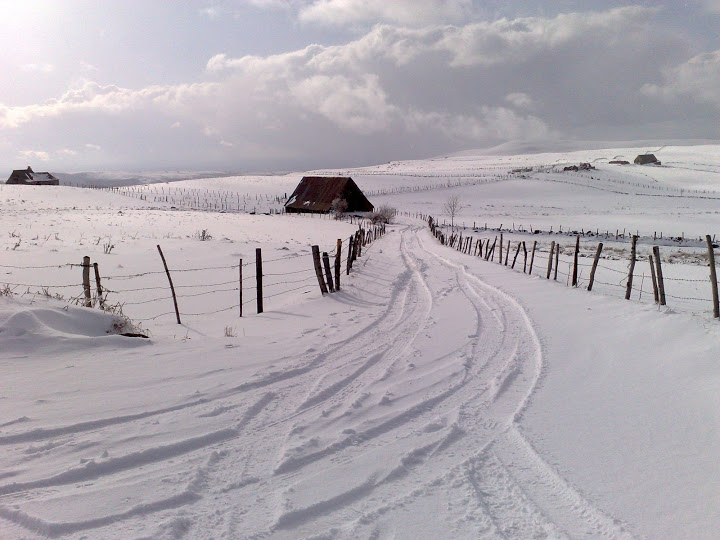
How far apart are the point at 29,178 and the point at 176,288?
88.3m

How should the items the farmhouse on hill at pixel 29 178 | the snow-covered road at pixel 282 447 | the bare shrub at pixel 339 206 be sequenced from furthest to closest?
the farmhouse on hill at pixel 29 178 < the bare shrub at pixel 339 206 < the snow-covered road at pixel 282 447

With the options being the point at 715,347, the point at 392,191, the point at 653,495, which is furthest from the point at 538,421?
the point at 392,191

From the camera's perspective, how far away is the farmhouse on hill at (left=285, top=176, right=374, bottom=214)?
58.6m

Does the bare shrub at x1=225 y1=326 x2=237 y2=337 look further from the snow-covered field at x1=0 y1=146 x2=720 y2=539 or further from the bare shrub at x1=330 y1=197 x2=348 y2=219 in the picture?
the bare shrub at x1=330 y1=197 x2=348 y2=219

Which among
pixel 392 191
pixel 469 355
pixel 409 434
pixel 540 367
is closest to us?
pixel 409 434

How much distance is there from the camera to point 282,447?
448 cm

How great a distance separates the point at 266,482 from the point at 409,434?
5.26 feet

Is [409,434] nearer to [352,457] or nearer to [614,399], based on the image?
[352,457]

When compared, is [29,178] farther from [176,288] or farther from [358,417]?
[358,417]

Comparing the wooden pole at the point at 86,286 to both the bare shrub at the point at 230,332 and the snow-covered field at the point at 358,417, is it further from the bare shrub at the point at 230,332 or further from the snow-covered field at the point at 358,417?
the bare shrub at the point at 230,332

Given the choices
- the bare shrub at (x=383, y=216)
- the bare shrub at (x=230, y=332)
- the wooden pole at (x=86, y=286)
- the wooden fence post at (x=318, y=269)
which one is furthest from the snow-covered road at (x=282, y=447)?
the bare shrub at (x=383, y=216)

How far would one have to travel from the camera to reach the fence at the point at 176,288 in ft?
32.7

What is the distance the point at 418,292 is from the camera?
44.8ft

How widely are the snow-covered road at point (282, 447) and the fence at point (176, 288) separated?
9.96 feet
